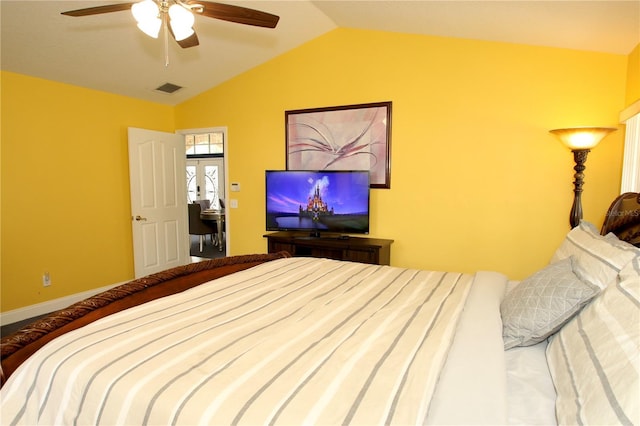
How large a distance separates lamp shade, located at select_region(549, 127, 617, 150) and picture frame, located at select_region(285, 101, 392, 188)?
5.01 feet

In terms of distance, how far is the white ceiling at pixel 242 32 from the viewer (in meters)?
2.64

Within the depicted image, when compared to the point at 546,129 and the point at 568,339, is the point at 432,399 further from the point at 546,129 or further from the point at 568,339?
the point at 546,129

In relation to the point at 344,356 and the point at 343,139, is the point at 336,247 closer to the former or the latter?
the point at 343,139

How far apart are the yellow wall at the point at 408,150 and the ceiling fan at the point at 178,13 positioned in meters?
2.00

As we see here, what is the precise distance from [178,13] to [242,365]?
5.77 ft

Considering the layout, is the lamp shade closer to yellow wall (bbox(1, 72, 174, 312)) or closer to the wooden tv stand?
the wooden tv stand

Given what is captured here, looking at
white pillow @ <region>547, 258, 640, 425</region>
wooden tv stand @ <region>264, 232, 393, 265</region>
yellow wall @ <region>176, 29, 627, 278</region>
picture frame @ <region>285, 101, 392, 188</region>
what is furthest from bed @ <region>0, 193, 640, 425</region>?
picture frame @ <region>285, 101, 392, 188</region>

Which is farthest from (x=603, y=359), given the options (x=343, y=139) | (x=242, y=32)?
(x=242, y=32)

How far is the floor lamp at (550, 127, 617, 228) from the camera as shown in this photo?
2.74 meters

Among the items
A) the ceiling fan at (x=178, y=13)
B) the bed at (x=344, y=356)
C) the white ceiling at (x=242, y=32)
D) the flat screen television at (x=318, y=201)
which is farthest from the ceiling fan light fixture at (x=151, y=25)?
the flat screen television at (x=318, y=201)

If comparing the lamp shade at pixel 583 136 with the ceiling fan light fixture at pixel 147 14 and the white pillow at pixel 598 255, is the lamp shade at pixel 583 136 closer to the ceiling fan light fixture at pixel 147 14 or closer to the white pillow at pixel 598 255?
the white pillow at pixel 598 255

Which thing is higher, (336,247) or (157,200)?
(157,200)

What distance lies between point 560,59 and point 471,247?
176 cm

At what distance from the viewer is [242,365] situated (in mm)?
1138
